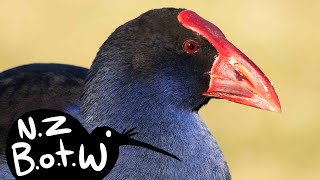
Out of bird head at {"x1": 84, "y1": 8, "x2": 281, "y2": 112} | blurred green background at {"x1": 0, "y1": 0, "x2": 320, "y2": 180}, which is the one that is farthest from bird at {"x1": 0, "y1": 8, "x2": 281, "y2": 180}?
blurred green background at {"x1": 0, "y1": 0, "x2": 320, "y2": 180}

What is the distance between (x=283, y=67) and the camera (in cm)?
1015

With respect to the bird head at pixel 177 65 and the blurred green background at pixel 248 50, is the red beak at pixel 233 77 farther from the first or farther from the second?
the blurred green background at pixel 248 50

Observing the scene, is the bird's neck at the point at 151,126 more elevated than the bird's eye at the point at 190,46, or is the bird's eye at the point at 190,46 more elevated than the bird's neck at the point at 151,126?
the bird's eye at the point at 190,46

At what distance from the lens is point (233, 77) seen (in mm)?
4832

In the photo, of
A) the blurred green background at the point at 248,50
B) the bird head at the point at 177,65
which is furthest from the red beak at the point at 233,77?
the blurred green background at the point at 248,50

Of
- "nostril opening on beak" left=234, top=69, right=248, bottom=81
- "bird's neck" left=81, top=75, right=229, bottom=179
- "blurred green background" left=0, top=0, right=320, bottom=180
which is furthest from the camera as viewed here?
"blurred green background" left=0, top=0, right=320, bottom=180

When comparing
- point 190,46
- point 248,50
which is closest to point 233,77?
point 190,46

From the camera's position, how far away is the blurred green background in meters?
8.40

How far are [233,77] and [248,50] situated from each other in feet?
19.0

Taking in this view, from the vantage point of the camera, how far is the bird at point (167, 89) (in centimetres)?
470

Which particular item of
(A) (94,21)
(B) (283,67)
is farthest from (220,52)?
(A) (94,21)

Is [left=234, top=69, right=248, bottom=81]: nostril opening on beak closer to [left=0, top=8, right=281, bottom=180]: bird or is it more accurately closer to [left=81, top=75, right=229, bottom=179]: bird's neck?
[left=0, top=8, right=281, bottom=180]: bird

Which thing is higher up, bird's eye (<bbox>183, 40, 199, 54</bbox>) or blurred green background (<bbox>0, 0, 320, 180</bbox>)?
bird's eye (<bbox>183, 40, 199, 54</bbox>)

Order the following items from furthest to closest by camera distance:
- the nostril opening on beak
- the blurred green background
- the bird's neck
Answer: the blurred green background → the nostril opening on beak → the bird's neck
